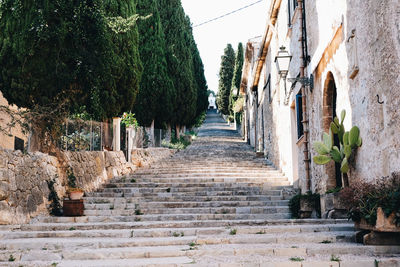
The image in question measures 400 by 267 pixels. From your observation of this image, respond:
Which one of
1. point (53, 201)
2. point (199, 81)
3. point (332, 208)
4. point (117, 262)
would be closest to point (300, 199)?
point (332, 208)

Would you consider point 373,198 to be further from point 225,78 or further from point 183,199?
point 225,78

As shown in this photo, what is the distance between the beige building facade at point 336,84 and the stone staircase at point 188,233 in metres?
1.06

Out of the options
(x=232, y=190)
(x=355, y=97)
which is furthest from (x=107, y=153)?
(x=355, y=97)

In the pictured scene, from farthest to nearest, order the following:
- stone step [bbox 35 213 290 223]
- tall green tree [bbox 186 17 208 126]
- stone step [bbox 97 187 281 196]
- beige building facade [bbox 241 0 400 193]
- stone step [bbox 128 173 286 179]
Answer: tall green tree [bbox 186 17 208 126] → stone step [bbox 128 173 286 179] → stone step [bbox 97 187 281 196] → stone step [bbox 35 213 290 223] → beige building facade [bbox 241 0 400 193]

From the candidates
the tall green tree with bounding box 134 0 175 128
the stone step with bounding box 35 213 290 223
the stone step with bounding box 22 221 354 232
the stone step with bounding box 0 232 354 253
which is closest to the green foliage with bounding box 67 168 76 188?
the stone step with bounding box 35 213 290 223

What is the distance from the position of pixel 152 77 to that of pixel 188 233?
14349 mm

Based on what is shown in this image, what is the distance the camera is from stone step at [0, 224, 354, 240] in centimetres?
716

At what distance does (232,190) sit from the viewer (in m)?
11.4

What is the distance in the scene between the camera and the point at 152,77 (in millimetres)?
20953

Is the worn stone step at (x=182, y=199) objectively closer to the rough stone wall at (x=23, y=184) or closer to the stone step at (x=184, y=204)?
the stone step at (x=184, y=204)

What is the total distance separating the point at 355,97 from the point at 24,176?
641 cm

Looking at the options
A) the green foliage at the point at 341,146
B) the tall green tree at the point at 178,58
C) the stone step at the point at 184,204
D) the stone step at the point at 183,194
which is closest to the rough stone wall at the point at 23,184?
the stone step at the point at 184,204

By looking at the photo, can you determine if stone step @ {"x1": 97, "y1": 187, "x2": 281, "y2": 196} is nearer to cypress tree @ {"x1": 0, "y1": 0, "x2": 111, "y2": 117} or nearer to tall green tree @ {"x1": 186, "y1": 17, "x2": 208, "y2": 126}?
cypress tree @ {"x1": 0, "y1": 0, "x2": 111, "y2": 117}

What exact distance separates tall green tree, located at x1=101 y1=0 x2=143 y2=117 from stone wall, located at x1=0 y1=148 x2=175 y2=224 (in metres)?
1.48
